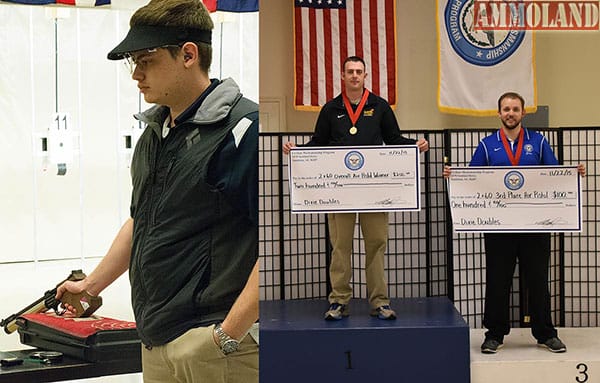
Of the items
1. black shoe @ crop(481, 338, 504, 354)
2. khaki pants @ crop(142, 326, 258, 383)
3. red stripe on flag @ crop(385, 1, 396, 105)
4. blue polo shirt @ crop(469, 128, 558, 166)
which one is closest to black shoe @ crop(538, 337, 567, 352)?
black shoe @ crop(481, 338, 504, 354)

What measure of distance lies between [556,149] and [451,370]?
1.95 m

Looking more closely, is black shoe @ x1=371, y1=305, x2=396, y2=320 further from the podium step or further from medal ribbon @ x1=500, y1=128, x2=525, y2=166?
medal ribbon @ x1=500, y1=128, x2=525, y2=166

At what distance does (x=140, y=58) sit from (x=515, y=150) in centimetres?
389

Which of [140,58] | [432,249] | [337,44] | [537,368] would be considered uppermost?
[337,44]

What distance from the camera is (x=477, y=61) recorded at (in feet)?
20.0

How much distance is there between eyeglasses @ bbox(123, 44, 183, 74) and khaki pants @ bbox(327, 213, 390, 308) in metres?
3.63

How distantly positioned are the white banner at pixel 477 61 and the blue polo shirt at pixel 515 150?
1.02m

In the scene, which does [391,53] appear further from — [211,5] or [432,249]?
[211,5]

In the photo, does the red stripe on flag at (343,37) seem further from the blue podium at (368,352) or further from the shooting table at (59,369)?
the shooting table at (59,369)

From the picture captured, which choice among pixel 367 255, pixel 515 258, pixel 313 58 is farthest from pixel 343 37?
pixel 515 258

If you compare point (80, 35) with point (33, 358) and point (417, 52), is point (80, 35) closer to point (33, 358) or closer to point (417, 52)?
point (33, 358)

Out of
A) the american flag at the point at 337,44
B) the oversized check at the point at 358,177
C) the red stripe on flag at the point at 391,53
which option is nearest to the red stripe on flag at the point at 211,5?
the oversized check at the point at 358,177

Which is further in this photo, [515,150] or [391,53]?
[391,53]

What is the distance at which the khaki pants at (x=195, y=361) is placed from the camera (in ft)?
5.35
